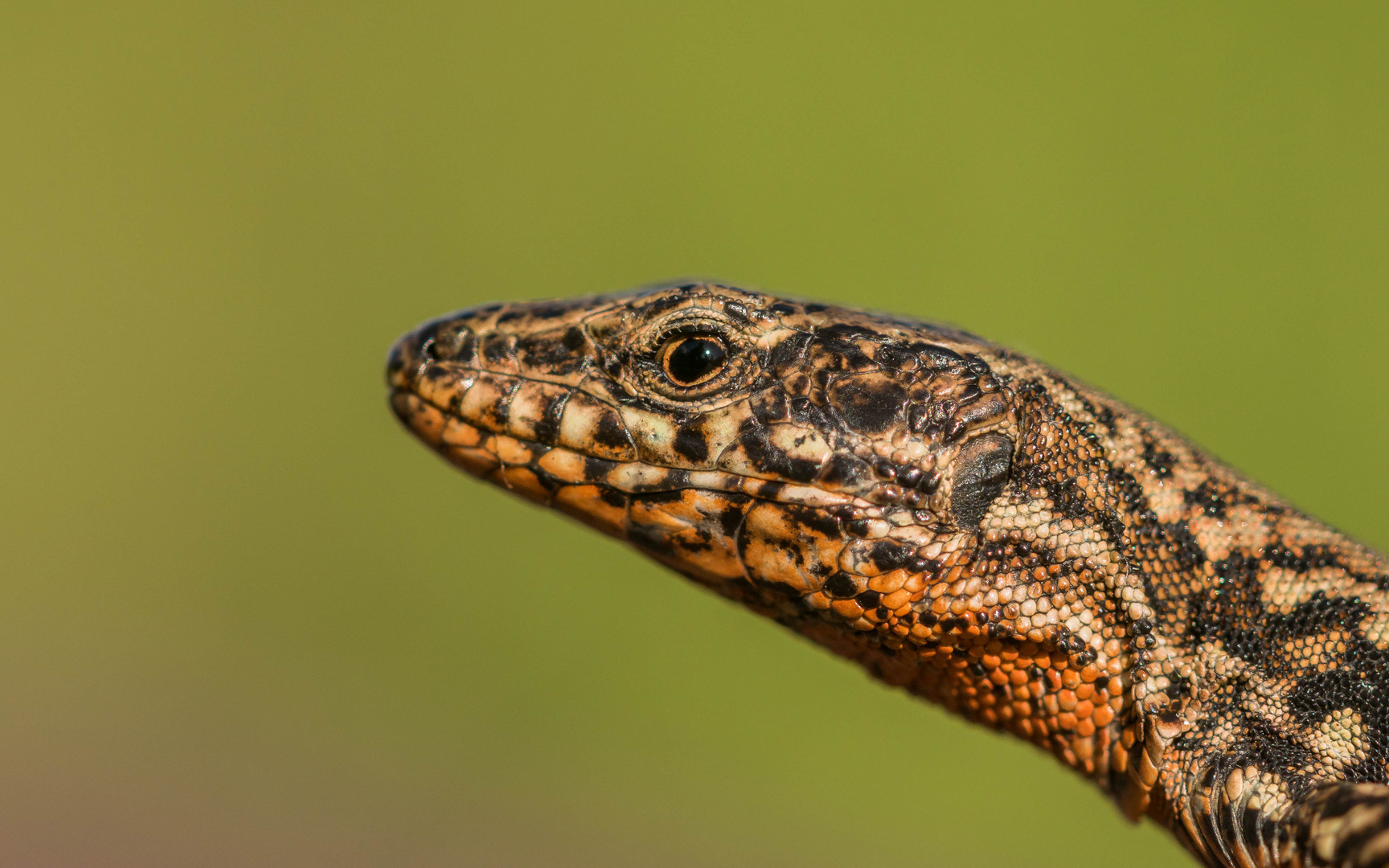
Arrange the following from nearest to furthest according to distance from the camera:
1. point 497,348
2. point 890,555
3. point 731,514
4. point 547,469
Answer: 1. point 890,555
2. point 731,514
3. point 547,469
4. point 497,348

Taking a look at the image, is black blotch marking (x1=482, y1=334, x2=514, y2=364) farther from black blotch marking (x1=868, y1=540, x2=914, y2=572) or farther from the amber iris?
black blotch marking (x1=868, y1=540, x2=914, y2=572)

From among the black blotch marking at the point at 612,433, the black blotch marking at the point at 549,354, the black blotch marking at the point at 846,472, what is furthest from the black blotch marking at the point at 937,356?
the black blotch marking at the point at 549,354

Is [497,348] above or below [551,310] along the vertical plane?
below

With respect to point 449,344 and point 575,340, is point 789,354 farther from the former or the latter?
point 449,344

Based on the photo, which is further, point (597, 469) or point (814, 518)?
point (597, 469)

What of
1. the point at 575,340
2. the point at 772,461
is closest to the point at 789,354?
the point at 772,461

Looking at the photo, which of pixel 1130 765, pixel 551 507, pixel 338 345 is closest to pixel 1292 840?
pixel 1130 765

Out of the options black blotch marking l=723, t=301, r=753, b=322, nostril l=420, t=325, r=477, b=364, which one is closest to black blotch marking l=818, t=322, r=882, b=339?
black blotch marking l=723, t=301, r=753, b=322

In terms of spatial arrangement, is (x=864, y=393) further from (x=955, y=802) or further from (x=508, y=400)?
(x=955, y=802)

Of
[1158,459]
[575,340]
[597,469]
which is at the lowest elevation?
[597,469]
